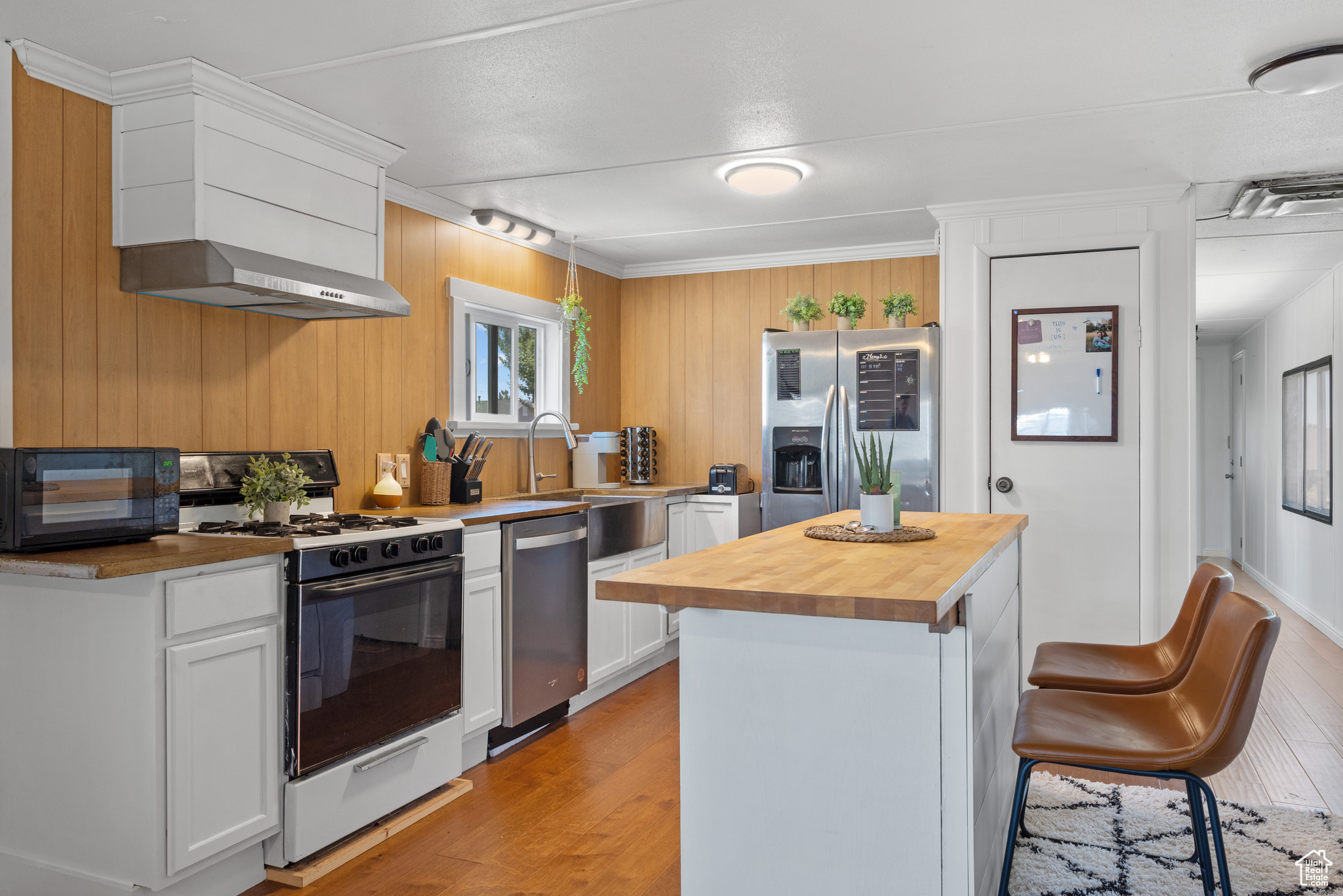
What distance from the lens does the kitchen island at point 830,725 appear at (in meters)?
1.65

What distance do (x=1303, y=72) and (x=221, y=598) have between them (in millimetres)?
3333

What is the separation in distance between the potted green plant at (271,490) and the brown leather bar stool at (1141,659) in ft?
7.62

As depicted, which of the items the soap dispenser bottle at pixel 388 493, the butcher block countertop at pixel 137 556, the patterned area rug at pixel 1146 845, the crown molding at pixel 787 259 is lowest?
the patterned area rug at pixel 1146 845

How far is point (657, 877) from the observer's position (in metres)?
2.44

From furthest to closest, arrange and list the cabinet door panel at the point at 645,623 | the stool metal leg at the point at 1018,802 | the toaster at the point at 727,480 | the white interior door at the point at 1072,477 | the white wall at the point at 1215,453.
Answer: the white wall at the point at 1215,453, the toaster at the point at 727,480, the cabinet door panel at the point at 645,623, the white interior door at the point at 1072,477, the stool metal leg at the point at 1018,802

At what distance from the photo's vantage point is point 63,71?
258cm

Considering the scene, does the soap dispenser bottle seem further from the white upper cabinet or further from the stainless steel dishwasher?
the white upper cabinet

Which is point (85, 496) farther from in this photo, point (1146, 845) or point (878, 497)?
point (1146, 845)

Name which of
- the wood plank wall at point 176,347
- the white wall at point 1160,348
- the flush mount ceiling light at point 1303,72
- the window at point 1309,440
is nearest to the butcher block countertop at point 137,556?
the wood plank wall at point 176,347

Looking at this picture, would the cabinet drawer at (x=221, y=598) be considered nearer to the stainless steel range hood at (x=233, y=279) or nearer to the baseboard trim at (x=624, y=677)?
the stainless steel range hood at (x=233, y=279)

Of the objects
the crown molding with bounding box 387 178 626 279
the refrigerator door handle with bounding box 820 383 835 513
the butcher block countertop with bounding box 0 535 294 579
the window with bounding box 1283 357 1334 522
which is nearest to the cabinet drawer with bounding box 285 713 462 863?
the butcher block countertop with bounding box 0 535 294 579

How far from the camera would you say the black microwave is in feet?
7.00

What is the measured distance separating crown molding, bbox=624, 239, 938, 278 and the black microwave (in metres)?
3.62

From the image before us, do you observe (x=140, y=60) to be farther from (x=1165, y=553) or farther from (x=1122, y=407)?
(x=1165, y=553)
